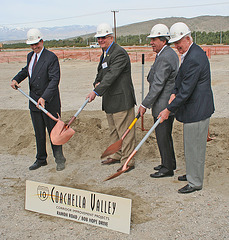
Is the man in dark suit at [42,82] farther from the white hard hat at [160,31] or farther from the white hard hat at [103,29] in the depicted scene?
the white hard hat at [160,31]

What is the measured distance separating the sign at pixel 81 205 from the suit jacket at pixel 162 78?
1522mm

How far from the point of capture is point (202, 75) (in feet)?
11.3

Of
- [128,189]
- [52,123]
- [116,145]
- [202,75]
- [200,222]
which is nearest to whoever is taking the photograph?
[200,222]

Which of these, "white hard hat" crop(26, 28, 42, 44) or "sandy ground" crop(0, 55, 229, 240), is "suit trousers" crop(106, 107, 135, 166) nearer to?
"sandy ground" crop(0, 55, 229, 240)

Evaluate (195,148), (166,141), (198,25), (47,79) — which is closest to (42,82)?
(47,79)

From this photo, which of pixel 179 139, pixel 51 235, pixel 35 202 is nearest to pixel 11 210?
pixel 35 202

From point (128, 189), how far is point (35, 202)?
4.03 ft

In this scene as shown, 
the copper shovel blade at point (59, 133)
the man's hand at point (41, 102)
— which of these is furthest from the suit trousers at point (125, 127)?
the man's hand at point (41, 102)

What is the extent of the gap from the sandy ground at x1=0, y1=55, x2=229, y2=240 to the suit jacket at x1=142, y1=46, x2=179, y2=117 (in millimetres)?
1120

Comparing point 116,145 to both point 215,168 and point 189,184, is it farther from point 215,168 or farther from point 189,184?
point 215,168

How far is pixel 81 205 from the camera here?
325 centimetres

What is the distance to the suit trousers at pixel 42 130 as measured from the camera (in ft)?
15.5

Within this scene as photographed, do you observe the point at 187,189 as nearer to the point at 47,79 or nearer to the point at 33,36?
the point at 47,79

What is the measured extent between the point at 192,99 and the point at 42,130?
2500mm
